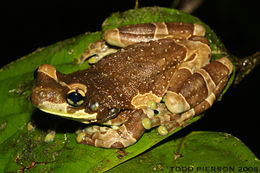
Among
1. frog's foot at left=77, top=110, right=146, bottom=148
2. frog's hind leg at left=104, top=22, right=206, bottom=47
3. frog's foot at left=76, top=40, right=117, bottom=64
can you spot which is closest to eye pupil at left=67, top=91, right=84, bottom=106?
frog's foot at left=77, top=110, right=146, bottom=148

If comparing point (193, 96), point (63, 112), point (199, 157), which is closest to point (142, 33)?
point (193, 96)

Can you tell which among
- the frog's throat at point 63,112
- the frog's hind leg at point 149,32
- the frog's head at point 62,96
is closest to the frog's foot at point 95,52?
the frog's hind leg at point 149,32

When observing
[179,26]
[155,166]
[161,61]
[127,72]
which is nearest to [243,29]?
[179,26]

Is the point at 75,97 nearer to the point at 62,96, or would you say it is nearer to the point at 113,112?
the point at 62,96

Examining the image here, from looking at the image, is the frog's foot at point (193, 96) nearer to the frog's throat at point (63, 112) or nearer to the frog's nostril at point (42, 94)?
the frog's throat at point (63, 112)

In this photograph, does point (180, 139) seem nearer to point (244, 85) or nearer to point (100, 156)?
point (100, 156)
